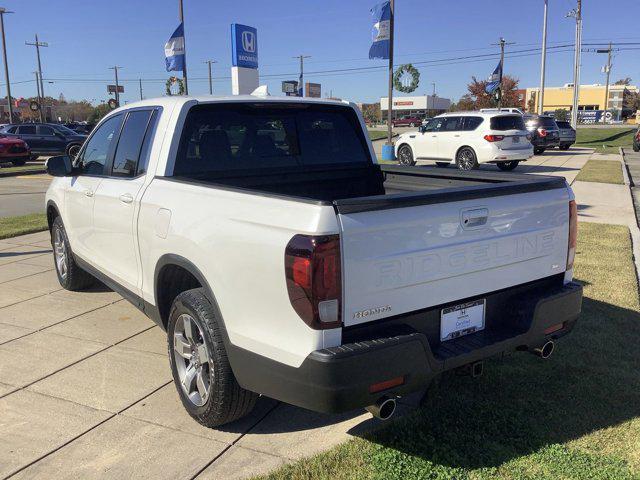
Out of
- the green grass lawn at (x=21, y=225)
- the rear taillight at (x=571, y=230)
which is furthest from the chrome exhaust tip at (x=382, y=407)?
the green grass lawn at (x=21, y=225)

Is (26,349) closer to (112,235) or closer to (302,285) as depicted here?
(112,235)

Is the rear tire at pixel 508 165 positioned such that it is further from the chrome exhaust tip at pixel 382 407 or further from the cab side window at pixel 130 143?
the chrome exhaust tip at pixel 382 407

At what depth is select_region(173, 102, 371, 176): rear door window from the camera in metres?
3.90

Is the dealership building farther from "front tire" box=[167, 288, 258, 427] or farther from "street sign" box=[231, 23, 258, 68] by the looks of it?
"front tire" box=[167, 288, 258, 427]

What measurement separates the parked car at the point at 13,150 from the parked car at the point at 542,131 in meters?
21.9

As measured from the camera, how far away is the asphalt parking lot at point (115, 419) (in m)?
3.03

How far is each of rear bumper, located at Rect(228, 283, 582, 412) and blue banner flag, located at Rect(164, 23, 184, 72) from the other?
21238 mm

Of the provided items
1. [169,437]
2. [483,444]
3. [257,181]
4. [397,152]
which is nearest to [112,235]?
[257,181]

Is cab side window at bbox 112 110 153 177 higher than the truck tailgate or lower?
higher

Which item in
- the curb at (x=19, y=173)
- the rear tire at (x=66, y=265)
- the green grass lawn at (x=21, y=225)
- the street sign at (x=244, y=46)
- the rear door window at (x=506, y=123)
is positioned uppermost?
the street sign at (x=244, y=46)

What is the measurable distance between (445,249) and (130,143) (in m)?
2.62

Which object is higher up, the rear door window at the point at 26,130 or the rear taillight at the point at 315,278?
the rear door window at the point at 26,130

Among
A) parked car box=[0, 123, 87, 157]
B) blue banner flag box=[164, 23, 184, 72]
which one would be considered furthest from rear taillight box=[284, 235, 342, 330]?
Answer: parked car box=[0, 123, 87, 157]

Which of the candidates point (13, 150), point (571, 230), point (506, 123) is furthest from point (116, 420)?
point (13, 150)
